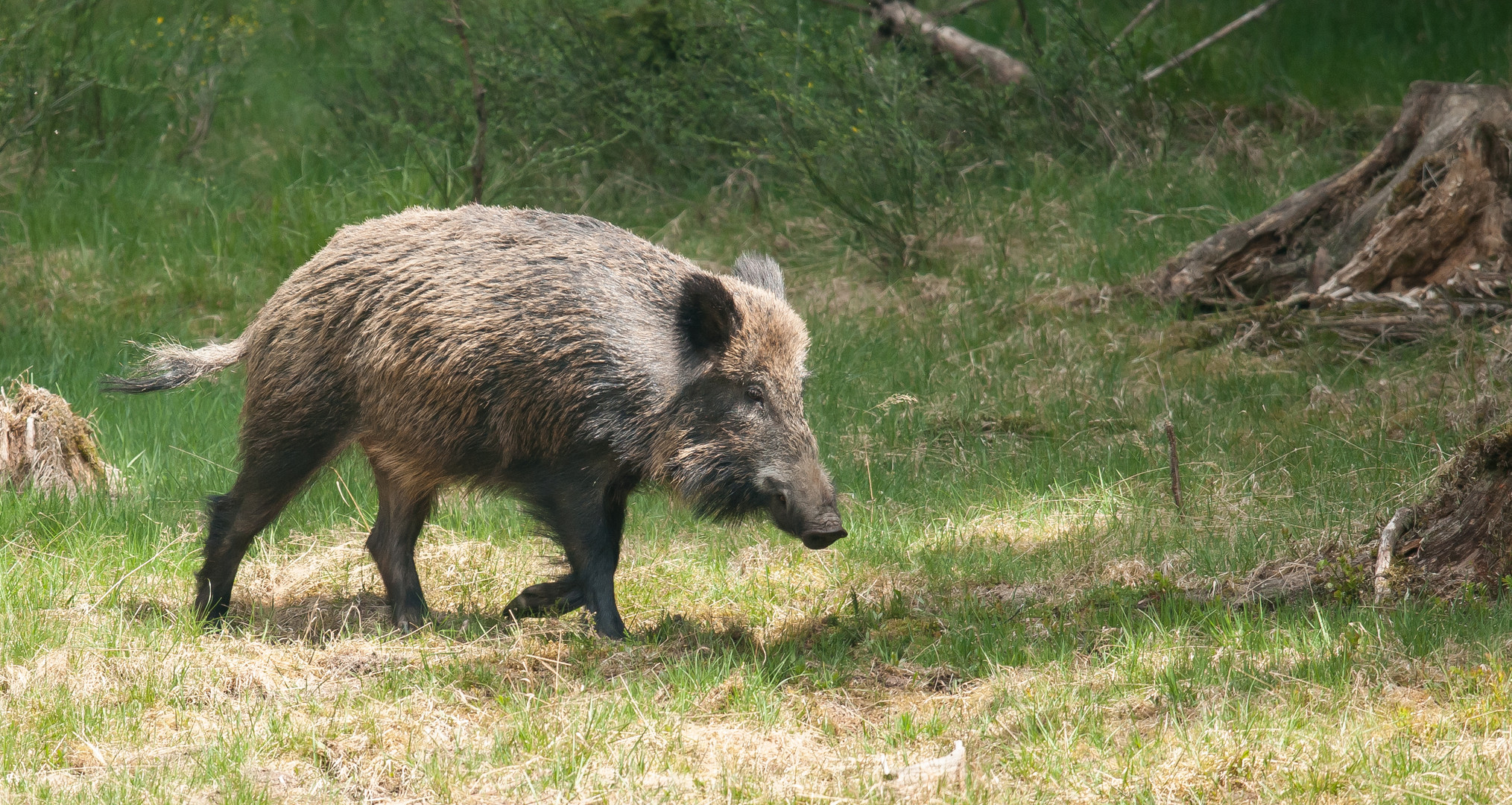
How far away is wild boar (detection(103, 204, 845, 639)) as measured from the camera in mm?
4910

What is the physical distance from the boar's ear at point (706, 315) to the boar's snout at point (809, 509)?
496 mm

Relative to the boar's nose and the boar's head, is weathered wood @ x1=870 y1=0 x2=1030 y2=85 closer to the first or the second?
the boar's head

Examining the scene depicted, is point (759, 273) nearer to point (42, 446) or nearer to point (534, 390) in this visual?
point (534, 390)

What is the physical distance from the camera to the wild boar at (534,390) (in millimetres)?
4910

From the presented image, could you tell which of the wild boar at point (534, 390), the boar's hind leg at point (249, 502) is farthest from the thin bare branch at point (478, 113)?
the boar's hind leg at point (249, 502)

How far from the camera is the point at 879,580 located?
5551mm

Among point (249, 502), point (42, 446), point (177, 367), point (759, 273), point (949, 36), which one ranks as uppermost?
point (759, 273)

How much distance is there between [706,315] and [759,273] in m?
0.73

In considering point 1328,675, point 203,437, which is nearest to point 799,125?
point 203,437

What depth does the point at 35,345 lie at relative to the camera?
876 cm

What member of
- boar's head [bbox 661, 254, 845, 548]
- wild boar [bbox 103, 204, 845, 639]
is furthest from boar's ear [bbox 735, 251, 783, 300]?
boar's head [bbox 661, 254, 845, 548]

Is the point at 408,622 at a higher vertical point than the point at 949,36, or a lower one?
lower

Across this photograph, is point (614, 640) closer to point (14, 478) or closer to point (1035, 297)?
point (14, 478)

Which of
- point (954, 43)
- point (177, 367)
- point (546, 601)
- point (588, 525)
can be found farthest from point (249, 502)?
point (954, 43)
